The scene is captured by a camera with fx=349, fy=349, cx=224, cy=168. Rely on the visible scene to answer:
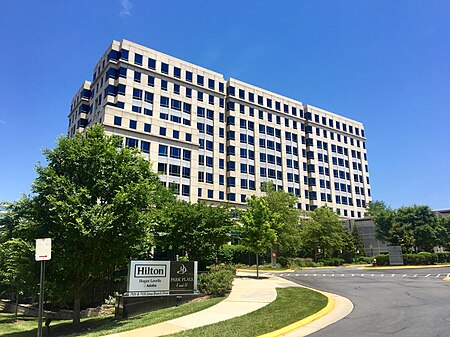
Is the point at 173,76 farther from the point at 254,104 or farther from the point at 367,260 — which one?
the point at 367,260

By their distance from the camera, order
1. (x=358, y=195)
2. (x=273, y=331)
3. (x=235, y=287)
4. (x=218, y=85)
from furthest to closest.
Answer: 1. (x=358, y=195)
2. (x=218, y=85)
3. (x=235, y=287)
4. (x=273, y=331)

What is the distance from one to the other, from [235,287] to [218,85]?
53194 millimetres

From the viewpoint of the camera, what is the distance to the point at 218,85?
6769cm

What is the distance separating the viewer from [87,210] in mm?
14078

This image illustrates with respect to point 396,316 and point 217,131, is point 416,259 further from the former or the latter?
point 217,131

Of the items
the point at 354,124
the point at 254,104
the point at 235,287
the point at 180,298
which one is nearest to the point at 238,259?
the point at 235,287

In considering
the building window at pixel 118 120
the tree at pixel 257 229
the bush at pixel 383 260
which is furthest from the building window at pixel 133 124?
the bush at pixel 383 260

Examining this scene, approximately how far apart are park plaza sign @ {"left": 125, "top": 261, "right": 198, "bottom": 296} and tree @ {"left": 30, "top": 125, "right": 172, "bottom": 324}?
3.14 ft

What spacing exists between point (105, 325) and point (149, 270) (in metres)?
2.77

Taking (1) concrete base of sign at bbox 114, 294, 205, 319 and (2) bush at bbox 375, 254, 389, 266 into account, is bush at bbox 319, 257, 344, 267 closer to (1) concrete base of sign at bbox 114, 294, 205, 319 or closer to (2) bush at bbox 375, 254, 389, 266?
(2) bush at bbox 375, 254, 389, 266

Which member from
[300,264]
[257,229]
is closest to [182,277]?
[257,229]

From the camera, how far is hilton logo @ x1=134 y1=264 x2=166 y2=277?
15.3 meters

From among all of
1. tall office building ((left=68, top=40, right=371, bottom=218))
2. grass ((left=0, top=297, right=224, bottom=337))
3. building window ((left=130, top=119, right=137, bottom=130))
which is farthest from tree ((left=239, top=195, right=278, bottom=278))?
building window ((left=130, top=119, right=137, bottom=130))

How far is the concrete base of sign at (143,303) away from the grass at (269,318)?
15.5ft
